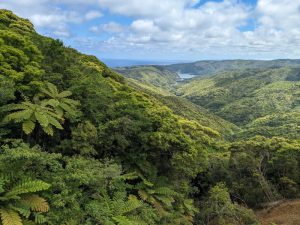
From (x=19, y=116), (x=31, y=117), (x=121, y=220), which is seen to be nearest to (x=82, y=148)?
(x=31, y=117)

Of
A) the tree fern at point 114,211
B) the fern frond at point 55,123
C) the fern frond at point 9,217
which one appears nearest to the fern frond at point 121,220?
the tree fern at point 114,211

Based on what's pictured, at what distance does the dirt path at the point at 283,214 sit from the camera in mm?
22578

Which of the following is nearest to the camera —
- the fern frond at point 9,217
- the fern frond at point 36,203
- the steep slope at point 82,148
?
the fern frond at point 9,217

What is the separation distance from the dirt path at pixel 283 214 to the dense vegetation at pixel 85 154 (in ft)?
6.30

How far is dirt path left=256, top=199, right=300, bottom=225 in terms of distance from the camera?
2258 cm

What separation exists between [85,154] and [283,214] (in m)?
14.9

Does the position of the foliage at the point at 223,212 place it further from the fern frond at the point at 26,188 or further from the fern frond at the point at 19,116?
the fern frond at the point at 26,188

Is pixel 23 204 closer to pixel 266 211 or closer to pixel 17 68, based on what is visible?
pixel 17 68

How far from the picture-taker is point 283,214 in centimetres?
2403

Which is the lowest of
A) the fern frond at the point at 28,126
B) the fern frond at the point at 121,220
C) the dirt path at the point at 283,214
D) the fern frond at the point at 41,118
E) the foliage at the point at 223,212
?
the dirt path at the point at 283,214

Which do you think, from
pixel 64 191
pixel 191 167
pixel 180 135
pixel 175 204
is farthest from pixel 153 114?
pixel 64 191

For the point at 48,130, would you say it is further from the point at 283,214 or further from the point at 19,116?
the point at 283,214

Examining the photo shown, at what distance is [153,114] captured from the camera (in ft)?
66.0

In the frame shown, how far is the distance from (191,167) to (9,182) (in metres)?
11.7
